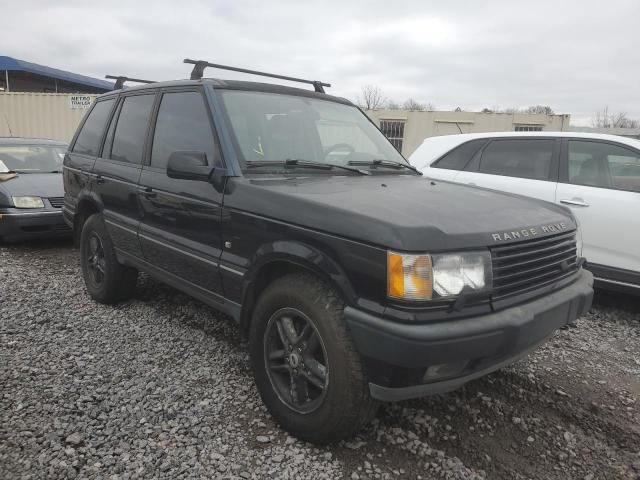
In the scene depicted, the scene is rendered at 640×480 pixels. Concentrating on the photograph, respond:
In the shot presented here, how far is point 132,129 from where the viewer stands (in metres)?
3.85

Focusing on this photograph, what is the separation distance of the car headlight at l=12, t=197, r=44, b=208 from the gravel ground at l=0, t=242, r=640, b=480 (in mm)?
2707

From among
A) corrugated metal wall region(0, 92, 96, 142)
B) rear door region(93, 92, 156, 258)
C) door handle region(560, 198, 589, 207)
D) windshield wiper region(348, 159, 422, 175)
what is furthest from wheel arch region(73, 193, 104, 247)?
corrugated metal wall region(0, 92, 96, 142)

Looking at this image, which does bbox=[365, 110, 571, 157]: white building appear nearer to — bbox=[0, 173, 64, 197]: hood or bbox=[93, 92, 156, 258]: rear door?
bbox=[0, 173, 64, 197]: hood

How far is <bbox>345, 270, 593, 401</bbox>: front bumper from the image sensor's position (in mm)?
1925

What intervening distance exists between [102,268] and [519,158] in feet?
14.3

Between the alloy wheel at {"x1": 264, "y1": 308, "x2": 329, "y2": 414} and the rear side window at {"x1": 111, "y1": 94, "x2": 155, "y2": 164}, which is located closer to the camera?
the alloy wheel at {"x1": 264, "y1": 308, "x2": 329, "y2": 414}

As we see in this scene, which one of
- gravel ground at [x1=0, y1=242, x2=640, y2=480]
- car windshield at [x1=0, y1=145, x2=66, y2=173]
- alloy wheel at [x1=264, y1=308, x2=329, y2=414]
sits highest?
car windshield at [x1=0, y1=145, x2=66, y2=173]

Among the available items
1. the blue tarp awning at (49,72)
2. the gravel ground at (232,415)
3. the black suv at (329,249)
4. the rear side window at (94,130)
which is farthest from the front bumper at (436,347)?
the blue tarp awning at (49,72)

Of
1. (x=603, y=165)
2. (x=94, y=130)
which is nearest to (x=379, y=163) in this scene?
(x=603, y=165)

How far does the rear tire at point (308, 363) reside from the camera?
214cm

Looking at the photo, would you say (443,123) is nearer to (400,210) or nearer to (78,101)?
(78,101)

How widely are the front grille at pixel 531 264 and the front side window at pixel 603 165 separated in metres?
2.23

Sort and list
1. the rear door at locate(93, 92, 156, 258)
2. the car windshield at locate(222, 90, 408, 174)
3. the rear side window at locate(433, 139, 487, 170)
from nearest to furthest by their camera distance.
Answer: the car windshield at locate(222, 90, 408, 174), the rear door at locate(93, 92, 156, 258), the rear side window at locate(433, 139, 487, 170)

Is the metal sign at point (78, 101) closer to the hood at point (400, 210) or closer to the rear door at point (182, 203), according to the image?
the rear door at point (182, 203)
